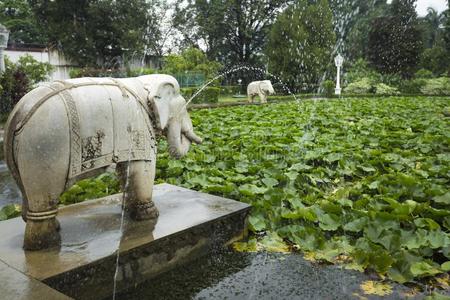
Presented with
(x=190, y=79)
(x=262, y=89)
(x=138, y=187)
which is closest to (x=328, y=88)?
(x=262, y=89)

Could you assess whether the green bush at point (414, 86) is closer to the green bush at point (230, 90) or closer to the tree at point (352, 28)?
the green bush at point (230, 90)

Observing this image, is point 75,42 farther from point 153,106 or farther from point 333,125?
point 153,106

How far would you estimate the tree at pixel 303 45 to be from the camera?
24.3m

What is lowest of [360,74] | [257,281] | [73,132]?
[257,281]

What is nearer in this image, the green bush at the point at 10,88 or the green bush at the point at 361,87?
the green bush at the point at 10,88

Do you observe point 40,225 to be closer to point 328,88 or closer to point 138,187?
point 138,187

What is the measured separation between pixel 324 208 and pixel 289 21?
77.3ft

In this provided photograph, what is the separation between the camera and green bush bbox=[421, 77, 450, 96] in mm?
21266

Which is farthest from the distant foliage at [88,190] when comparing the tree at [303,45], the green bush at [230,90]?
the green bush at [230,90]

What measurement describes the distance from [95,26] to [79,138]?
95.1ft

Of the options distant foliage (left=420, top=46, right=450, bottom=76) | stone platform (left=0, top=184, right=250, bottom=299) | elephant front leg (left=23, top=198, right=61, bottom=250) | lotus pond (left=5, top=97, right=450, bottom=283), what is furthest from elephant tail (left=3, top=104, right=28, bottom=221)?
distant foliage (left=420, top=46, right=450, bottom=76)

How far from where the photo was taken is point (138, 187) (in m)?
2.69

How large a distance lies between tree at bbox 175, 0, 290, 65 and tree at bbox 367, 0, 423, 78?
306 inches

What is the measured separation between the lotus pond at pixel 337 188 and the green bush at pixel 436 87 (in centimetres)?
1589
